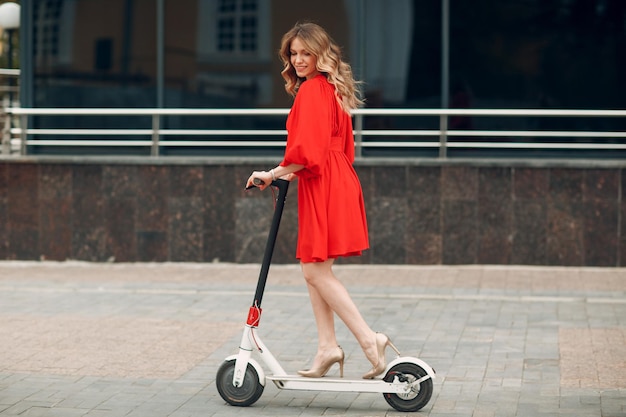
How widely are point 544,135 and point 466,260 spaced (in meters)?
1.81

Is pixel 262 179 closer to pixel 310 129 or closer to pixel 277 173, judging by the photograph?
pixel 277 173

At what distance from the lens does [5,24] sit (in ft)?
54.6

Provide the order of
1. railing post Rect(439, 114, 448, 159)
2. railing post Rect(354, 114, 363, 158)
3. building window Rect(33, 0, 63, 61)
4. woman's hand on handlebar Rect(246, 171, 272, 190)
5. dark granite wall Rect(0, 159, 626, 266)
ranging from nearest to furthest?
woman's hand on handlebar Rect(246, 171, 272, 190) → dark granite wall Rect(0, 159, 626, 266) → railing post Rect(439, 114, 448, 159) → railing post Rect(354, 114, 363, 158) → building window Rect(33, 0, 63, 61)

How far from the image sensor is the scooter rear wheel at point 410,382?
589 cm

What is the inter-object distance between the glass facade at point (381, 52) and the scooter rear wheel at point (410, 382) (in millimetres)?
8122

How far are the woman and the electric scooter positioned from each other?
4.5 inches

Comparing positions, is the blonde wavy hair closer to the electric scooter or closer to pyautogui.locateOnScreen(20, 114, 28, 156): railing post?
the electric scooter

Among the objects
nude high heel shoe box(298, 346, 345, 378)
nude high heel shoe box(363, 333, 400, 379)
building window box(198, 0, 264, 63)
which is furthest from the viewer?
building window box(198, 0, 264, 63)

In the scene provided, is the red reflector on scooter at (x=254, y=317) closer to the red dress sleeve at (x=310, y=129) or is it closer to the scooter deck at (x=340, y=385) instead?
the scooter deck at (x=340, y=385)

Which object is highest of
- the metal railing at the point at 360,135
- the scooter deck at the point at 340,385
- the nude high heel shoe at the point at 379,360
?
the metal railing at the point at 360,135

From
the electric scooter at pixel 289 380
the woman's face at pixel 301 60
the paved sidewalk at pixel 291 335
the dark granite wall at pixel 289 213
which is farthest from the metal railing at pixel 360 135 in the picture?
the electric scooter at pixel 289 380

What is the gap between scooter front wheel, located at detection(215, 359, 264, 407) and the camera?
6059 millimetres

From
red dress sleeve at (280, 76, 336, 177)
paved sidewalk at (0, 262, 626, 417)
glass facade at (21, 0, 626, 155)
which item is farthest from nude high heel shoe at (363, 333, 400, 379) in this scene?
glass facade at (21, 0, 626, 155)

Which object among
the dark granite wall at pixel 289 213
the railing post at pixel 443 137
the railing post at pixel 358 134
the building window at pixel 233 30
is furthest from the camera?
the building window at pixel 233 30
